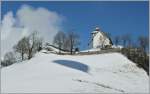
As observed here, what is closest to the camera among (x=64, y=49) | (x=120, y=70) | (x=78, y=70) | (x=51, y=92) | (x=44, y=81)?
(x=51, y=92)

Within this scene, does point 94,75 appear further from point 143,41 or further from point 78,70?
point 143,41

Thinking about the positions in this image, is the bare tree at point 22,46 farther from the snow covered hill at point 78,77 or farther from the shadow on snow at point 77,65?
the shadow on snow at point 77,65

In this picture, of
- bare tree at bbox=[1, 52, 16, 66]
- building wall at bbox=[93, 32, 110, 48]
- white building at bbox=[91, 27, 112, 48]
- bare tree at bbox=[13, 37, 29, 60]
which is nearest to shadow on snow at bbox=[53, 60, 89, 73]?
bare tree at bbox=[13, 37, 29, 60]

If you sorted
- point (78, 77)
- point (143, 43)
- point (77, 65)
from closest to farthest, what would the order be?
1. point (78, 77)
2. point (77, 65)
3. point (143, 43)

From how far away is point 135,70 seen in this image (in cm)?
3309

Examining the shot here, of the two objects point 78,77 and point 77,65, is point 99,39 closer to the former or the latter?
point 77,65

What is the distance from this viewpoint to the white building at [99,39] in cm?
5531

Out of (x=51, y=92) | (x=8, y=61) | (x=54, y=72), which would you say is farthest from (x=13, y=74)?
(x=8, y=61)

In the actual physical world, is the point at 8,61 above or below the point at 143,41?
below

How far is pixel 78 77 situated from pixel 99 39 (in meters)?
31.6

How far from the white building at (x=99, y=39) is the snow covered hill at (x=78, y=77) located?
59.6 ft

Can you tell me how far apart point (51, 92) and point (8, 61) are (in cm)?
3885

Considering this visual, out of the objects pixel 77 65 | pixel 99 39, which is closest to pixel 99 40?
pixel 99 39

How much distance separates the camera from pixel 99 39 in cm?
5662
